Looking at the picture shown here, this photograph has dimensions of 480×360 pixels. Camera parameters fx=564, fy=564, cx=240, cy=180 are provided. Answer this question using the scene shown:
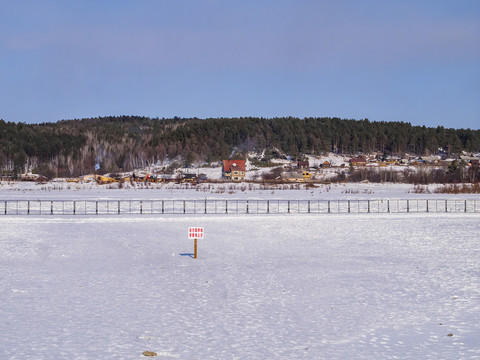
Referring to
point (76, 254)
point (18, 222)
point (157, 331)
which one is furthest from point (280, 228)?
point (157, 331)

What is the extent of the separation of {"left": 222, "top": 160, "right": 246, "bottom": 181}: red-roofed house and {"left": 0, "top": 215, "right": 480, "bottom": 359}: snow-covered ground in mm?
118275

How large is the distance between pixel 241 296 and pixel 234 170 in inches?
5288

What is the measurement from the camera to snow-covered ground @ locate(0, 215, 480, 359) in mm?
11016

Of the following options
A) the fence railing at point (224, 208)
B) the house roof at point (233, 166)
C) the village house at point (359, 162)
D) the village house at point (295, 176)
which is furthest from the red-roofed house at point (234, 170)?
the fence railing at point (224, 208)

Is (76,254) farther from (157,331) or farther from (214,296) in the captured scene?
(157,331)

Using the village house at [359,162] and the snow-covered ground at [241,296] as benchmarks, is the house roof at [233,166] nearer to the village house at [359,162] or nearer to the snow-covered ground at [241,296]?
the village house at [359,162]

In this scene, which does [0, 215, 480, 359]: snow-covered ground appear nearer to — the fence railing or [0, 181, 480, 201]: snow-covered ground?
the fence railing

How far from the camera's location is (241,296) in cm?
1530

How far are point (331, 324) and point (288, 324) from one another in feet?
3.15

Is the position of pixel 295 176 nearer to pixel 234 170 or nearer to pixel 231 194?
pixel 234 170

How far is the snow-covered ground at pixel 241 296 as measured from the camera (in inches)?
434

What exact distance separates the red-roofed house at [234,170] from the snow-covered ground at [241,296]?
118275mm

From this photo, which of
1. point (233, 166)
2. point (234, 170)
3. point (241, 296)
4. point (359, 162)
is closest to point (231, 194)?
point (241, 296)

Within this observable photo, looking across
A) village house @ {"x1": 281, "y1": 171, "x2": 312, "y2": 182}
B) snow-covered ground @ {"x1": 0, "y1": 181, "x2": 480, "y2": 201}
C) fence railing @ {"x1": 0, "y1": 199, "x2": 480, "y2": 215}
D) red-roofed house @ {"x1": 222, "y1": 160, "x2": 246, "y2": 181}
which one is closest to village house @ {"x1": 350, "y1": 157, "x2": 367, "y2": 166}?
red-roofed house @ {"x1": 222, "y1": 160, "x2": 246, "y2": 181}
